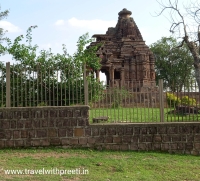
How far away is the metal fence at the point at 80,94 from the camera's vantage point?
21.9 ft

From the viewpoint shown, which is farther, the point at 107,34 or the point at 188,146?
the point at 107,34

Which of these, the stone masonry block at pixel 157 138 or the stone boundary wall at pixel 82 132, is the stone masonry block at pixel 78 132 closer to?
the stone boundary wall at pixel 82 132

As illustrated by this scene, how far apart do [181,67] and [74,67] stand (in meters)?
34.8

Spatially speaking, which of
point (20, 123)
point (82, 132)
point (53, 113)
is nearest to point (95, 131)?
point (82, 132)

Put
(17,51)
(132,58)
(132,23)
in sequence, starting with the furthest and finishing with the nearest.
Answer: (132,23) < (132,58) < (17,51)

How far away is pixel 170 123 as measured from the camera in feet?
21.1

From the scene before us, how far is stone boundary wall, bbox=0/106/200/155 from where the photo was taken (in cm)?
642

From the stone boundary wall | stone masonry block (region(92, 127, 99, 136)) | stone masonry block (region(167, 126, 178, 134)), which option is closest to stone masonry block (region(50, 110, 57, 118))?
the stone boundary wall

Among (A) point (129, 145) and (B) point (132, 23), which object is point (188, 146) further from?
(B) point (132, 23)

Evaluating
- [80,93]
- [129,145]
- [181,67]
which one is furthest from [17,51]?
[181,67]

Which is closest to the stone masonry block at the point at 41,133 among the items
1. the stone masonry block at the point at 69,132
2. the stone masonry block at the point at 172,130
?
the stone masonry block at the point at 69,132

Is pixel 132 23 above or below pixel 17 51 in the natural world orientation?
above

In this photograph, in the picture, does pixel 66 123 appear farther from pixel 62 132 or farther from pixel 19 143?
pixel 19 143

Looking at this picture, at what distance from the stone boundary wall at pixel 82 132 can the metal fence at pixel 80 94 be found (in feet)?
0.83
